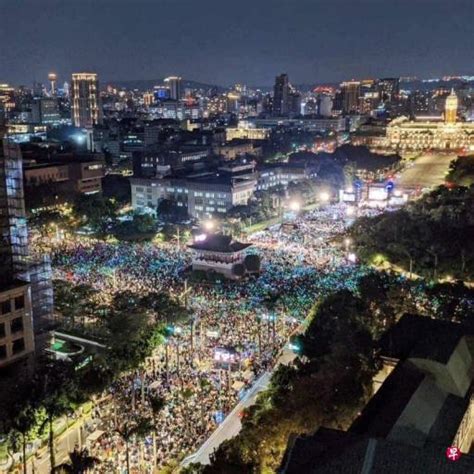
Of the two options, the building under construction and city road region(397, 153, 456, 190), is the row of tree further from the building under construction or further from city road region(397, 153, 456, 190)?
city road region(397, 153, 456, 190)

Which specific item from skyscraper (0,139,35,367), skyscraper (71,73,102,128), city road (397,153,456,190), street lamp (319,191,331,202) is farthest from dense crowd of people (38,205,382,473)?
skyscraper (71,73,102,128)

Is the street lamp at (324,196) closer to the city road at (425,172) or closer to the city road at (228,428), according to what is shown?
the city road at (425,172)

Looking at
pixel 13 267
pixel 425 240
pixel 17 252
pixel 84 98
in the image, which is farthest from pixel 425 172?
pixel 84 98

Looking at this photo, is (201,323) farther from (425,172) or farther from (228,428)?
(425,172)

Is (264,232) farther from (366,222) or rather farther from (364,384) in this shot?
(364,384)

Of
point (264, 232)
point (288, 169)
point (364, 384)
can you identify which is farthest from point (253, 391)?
point (288, 169)
